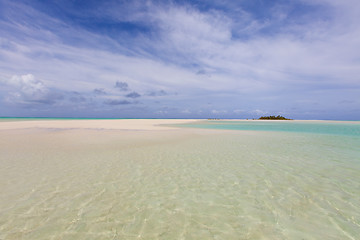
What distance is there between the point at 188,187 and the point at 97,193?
8.80ft

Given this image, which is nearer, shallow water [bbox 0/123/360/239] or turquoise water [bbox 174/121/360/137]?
shallow water [bbox 0/123/360/239]

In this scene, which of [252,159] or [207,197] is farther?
[252,159]

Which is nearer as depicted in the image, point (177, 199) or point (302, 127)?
point (177, 199)

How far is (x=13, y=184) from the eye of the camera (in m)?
5.68

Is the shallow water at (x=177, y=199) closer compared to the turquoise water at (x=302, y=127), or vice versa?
the shallow water at (x=177, y=199)

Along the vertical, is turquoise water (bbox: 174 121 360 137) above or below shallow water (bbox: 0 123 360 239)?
above

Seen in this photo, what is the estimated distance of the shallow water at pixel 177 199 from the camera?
3.65 metres

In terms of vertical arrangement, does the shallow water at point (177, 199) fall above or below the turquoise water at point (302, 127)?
below

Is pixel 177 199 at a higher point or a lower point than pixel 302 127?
lower

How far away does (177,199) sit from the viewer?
498cm

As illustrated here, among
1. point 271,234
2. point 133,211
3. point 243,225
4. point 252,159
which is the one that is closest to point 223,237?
point 243,225

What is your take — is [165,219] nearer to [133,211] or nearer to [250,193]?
[133,211]

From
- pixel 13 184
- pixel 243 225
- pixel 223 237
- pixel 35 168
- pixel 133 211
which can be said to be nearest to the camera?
pixel 223 237

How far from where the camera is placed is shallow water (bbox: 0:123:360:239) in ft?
12.0
